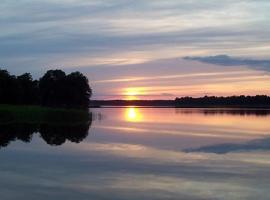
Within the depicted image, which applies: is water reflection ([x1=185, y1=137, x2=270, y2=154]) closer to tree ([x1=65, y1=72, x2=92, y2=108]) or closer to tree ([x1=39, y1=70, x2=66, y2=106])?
tree ([x1=65, y1=72, x2=92, y2=108])

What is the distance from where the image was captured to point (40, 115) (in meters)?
66.4

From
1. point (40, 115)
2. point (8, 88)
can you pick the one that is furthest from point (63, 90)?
point (40, 115)

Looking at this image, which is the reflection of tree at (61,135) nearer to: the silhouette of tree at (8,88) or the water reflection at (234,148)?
the water reflection at (234,148)

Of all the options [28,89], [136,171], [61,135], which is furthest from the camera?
[28,89]

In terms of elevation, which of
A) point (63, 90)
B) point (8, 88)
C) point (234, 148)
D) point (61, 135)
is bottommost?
point (61, 135)

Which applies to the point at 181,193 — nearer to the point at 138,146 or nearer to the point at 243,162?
the point at 243,162

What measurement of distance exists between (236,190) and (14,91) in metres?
74.2

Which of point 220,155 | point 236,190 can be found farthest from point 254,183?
point 220,155

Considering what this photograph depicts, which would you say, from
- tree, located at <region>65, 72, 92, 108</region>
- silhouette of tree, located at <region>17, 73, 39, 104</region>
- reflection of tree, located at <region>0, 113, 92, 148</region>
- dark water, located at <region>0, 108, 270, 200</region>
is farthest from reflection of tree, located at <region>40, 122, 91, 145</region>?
tree, located at <region>65, 72, 92, 108</region>

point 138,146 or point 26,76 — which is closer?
point 138,146

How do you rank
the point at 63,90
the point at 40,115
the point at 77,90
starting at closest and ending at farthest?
the point at 40,115 → the point at 63,90 → the point at 77,90

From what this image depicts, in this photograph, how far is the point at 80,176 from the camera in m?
18.2

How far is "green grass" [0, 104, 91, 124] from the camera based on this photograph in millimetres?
60844

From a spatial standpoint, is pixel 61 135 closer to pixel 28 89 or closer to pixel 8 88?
pixel 8 88
